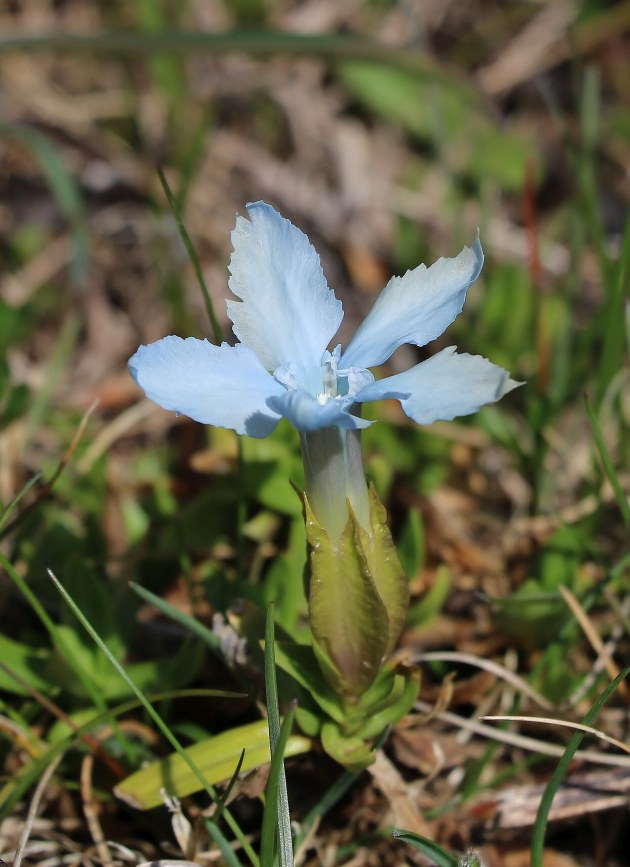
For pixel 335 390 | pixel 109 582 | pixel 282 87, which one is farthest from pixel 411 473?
pixel 282 87

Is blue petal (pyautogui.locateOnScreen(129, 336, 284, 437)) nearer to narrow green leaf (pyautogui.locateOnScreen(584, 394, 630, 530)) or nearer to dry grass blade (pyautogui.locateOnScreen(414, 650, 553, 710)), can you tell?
narrow green leaf (pyautogui.locateOnScreen(584, 394, 630, 530))

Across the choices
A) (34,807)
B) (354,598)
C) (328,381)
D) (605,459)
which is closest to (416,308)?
(328,381)

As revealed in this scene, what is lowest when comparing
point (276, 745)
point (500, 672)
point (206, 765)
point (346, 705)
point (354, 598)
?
point (500, 672)

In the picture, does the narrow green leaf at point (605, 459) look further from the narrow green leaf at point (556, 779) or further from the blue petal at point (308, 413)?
the blue petal at point (308, 413)

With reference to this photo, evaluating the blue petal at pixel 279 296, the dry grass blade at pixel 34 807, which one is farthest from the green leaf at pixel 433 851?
the blue petal at pixel 279 296

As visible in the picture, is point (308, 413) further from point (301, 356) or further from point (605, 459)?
point (605, 459)

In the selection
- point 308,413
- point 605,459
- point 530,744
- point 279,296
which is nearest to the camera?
point 308,413

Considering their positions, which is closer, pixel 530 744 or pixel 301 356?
pixel 301 356
